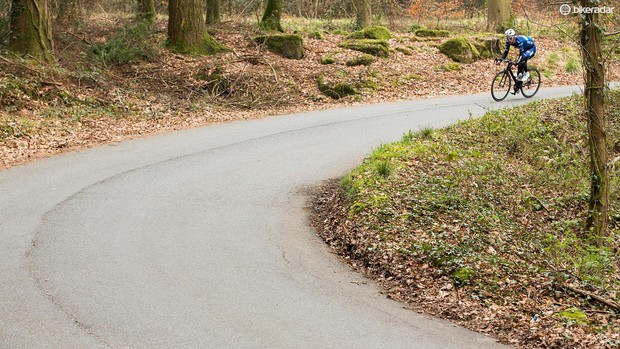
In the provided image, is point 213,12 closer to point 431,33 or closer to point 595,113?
point 431,33

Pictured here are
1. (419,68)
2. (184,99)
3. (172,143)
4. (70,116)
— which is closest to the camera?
(172,143)

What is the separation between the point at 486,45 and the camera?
28.7 meters

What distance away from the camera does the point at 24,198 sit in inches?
438

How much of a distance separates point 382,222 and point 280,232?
5.03 ft

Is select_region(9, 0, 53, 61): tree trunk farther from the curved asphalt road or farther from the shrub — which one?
the curved asphalt road

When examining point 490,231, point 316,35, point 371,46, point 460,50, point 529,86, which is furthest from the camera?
point 316,35

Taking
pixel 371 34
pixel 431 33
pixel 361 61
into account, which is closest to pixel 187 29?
pixel 361 61

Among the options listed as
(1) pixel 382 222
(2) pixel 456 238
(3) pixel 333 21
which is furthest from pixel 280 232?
(3) pixel 333 21

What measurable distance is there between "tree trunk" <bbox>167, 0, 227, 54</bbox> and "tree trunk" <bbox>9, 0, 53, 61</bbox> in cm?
478

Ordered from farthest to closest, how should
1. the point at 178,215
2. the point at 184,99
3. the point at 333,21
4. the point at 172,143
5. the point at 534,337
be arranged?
the point at 333,21 → the point at 184,99 → the point at 172,143 → the point at 178,215 → the point at 534,337

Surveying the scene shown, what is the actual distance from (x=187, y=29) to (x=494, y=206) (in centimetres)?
1489

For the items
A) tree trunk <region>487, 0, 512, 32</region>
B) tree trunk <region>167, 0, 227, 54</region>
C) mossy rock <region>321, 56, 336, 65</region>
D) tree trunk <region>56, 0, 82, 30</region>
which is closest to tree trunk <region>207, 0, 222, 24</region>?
tree trunk <region>167, 0, 227, 54</region>

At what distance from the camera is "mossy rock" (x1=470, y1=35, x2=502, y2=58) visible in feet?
92.6

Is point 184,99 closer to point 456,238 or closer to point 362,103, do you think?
point 362,103
